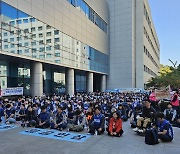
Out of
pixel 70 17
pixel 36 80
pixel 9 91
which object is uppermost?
pixel 70 17

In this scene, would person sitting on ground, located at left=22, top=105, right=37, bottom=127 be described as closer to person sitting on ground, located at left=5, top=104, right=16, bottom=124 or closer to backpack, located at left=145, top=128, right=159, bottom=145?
person sitting on ground, located at left=5, top=104, right=16, bottom=124

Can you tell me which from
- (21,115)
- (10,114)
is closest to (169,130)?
(21,115)

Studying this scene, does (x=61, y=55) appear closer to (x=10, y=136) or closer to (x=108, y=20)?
(x=10, y=136)

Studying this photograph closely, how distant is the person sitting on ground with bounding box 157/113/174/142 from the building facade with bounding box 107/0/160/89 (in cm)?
3841

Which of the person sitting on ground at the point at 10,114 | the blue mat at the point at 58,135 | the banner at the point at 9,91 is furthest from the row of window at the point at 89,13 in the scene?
the blue mat at the point at 58,135

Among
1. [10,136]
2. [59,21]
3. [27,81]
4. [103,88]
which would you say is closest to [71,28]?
[59,21]

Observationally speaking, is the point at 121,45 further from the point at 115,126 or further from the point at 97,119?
the point at 115,126

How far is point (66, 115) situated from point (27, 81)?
16207 millimetres

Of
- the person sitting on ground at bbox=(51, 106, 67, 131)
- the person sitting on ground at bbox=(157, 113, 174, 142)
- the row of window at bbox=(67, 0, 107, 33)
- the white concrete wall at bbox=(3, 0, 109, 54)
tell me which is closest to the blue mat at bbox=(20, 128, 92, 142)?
the person sitting on ground at bbox=(51, 106, 67, 131)

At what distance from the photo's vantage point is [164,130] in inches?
312

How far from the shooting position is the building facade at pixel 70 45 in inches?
788

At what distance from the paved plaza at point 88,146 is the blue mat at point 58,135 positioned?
1.17 feet

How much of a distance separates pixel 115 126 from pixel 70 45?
22026 mm

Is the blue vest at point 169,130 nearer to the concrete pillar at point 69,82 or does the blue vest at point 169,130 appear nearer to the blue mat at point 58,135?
the blue mat at point 58,135
